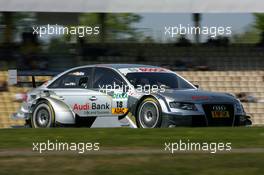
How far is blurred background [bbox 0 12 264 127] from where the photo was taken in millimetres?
24984

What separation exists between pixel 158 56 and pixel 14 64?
4713mm

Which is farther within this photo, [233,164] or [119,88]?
[119,88]

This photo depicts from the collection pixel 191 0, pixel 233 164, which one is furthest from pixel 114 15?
pixel 233 164

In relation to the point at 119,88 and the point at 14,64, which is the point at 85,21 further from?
the point at 119,88

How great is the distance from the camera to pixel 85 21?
2731 centimetres

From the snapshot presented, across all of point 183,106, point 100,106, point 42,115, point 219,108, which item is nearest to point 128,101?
point 100,106

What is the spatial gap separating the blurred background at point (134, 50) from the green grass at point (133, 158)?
12.6 m

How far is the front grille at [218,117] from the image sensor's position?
14344 mm

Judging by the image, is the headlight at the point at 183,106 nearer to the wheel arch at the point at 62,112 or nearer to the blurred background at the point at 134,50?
the wheel arch at the point at 62,112

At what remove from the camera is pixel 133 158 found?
9.47m

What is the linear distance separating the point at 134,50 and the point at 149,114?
12208mm

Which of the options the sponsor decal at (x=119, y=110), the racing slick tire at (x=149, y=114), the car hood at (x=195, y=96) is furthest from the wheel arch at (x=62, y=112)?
the car hood at (x=195, y=96)

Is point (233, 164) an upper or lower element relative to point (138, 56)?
lower

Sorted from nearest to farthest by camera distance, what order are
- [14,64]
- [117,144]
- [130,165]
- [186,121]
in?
[130,165] → [117,144] → [186,121] → [14,64]
